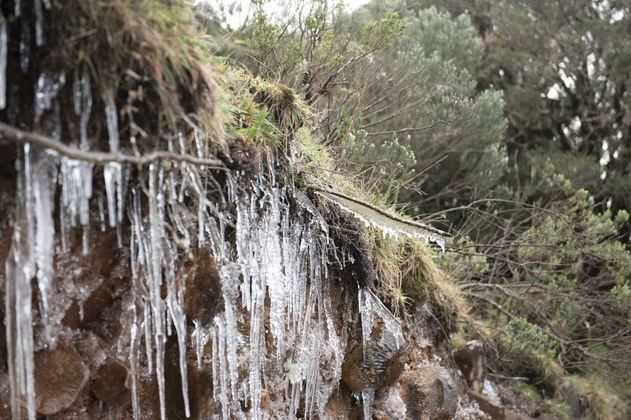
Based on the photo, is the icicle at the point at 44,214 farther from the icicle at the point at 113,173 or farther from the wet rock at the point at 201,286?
the wet rock at the point at 201,286

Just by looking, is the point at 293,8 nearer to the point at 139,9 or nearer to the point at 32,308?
the point at 139,9

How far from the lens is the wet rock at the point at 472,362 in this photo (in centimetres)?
676

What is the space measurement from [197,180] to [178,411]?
1139 millimetres

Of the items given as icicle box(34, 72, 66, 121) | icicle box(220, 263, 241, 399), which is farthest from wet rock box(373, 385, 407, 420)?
icicle box(34, 72, 66, 121)

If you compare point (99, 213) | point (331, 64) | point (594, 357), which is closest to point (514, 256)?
point (594, 357)

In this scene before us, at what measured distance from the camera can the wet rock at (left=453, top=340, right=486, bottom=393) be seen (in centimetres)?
676

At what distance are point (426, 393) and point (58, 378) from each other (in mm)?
2987

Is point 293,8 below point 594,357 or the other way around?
the other way around

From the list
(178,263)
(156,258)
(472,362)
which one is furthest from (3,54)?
(472,362)

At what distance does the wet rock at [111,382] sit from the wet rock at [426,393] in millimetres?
2502

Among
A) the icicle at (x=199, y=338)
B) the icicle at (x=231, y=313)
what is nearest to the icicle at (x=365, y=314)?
the icicle at (x=231, y=313)

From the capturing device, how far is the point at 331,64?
5348 millimetres

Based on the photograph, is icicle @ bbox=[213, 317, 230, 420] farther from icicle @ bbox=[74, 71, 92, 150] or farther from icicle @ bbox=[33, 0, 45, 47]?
icicle @ bbox=[33, 0, 45, 47]

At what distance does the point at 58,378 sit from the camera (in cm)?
287
